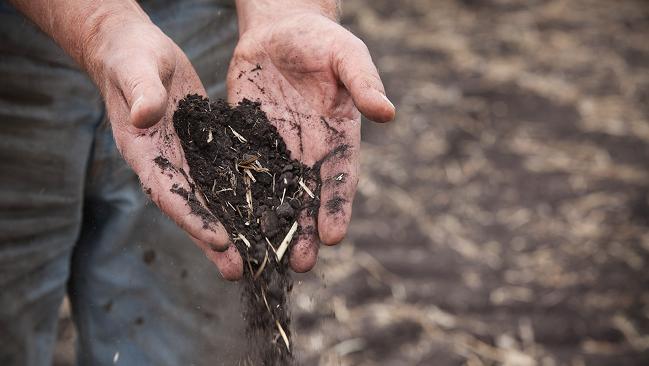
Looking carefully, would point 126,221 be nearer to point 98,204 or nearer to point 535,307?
point 98,204

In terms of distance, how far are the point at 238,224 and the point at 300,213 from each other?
13 cm

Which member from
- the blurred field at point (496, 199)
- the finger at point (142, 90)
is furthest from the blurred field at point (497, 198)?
the finger at point (142, 90)

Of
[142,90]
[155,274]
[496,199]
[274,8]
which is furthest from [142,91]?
[496,199]

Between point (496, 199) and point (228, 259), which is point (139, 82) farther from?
point (496, 199)

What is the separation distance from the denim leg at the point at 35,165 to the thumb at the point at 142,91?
0.49m

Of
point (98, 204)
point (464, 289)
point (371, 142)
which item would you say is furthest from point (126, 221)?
point (371, 142)

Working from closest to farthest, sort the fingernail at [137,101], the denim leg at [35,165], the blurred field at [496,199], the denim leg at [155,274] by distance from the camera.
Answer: the fingernail at [137,101] < the denim leg at [35,165] < the denim leg at [155,274] < the blurred field at [496,199]

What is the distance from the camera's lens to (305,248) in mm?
1721

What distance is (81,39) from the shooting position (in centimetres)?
176

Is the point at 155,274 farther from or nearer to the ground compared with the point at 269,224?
nearer to the ground

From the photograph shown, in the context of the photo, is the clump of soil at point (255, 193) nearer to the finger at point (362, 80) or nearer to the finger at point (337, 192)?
the finger at point (337, 192)

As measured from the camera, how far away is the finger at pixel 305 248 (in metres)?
1.72

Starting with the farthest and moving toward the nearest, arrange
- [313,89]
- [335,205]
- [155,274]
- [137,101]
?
[155,274] → [313,89] → [335,205] → [137,101]

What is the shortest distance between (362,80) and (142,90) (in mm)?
435
